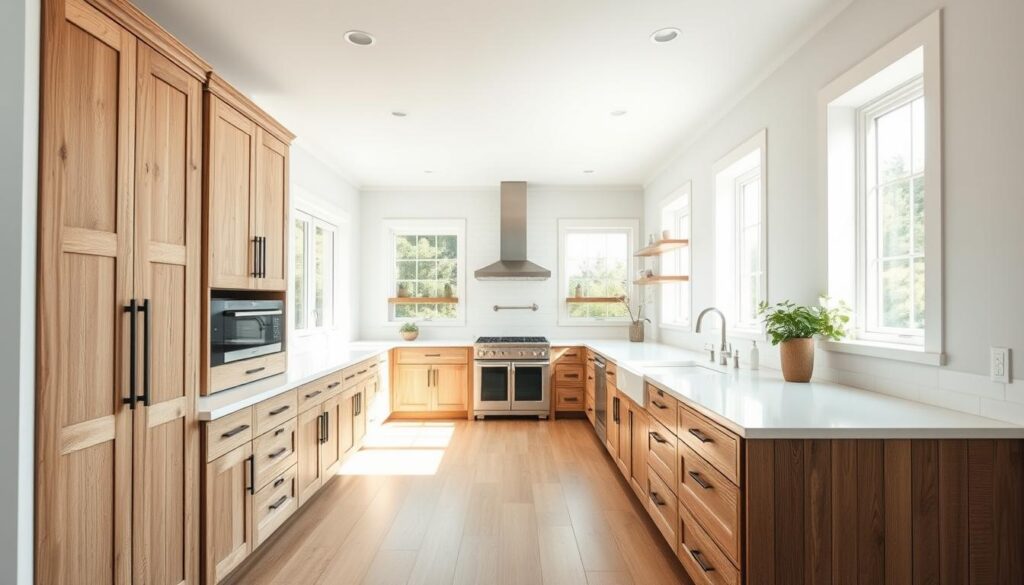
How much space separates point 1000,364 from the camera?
64.3 inches

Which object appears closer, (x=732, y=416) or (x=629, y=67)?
(x=732, y=416)

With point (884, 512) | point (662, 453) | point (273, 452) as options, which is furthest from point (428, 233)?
point (884, 512)

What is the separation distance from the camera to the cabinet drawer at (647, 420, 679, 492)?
2.41 metres

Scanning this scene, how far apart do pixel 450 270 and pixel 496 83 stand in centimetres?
321

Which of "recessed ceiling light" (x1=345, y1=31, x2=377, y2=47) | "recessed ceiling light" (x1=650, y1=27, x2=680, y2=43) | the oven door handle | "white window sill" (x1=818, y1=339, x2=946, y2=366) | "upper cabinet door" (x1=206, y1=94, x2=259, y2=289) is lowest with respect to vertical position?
"white window sill" (x1=818, y1=339, x2=946, y2=366)

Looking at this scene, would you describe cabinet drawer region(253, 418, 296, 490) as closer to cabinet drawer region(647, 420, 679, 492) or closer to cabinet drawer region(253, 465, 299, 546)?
cabinet drawer region(253, 465, 299, 546)

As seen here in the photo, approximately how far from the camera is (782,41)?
2693 mm

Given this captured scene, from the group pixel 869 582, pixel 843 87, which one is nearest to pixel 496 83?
pixel 843 87

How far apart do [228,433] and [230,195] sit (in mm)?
1120

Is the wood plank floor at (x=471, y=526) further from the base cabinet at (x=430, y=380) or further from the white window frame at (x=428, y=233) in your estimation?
the white window frame at (x=428, y=233)

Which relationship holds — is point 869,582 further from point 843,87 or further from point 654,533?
point 843,87

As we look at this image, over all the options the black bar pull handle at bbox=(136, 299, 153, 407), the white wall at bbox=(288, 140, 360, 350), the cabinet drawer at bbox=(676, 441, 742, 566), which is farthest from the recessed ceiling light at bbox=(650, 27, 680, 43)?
the white wall at bbox=(288, 140, 360, 350)

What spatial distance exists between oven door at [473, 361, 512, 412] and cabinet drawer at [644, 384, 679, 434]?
103 inches

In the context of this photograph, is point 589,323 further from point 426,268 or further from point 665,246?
point 426,268
